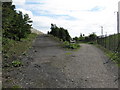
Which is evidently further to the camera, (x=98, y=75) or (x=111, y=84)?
(x=98, y=75)

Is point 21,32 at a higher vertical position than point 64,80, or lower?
higher

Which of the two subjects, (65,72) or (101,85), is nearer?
(101,85)

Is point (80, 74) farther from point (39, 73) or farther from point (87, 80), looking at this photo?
point (39, 73)

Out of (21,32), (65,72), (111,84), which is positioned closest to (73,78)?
(65,72)

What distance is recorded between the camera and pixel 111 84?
217 inches

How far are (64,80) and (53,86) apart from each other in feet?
2.26

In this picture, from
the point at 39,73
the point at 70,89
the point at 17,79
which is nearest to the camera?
the point at 70,89

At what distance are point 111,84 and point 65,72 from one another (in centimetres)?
Answer: 195

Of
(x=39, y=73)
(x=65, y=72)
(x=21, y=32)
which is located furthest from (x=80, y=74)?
(x=21, y=32)

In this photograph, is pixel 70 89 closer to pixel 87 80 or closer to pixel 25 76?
pixel 87 80

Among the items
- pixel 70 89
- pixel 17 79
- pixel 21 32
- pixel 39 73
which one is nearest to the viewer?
pixel 70 89

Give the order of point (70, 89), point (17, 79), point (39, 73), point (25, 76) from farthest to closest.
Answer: point (39, 73), point (25, 76), point (17, 79), point (70, 89)

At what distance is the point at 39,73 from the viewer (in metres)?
6.61

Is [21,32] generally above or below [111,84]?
above
